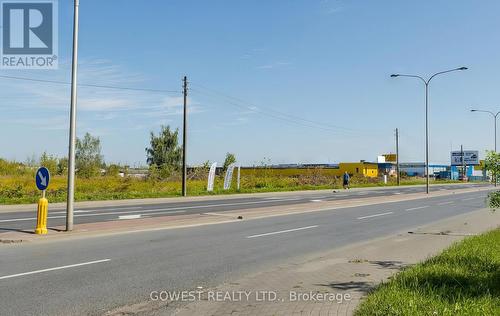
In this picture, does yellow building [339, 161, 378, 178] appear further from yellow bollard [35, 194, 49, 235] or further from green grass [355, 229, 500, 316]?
green grass [355, 229, 500, 316]

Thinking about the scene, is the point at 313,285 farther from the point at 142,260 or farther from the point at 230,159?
the point at 230,159

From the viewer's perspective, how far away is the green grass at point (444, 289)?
532 centimetres

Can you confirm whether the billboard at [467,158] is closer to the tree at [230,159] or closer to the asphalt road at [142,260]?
the tree at [230,159]

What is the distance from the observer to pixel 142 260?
372 inches

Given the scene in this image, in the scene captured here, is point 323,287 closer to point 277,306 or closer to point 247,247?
point 277,306

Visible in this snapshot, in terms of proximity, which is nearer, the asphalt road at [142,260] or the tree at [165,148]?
the asphalt road at [142,260]

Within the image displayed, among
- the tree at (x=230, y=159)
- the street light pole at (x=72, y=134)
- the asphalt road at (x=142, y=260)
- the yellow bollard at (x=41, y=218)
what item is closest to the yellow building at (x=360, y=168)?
the tree at (x=230, y=159)

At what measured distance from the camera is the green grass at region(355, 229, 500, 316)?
5.32 meters

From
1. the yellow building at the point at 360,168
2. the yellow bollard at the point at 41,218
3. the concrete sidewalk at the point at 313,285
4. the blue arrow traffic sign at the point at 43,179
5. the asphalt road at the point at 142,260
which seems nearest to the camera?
the concrete sidewalk at the point at 313,285

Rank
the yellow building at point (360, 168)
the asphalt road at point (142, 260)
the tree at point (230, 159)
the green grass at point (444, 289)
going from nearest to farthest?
the green grass at point (444, 289), the asphalt road at point (142, 260), the tree at point (230, 159), the yellow building at point (360, 168)

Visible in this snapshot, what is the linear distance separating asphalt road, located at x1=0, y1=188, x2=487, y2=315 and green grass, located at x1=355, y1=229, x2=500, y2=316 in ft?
9.42

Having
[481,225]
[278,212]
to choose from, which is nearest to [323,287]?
[481,225]

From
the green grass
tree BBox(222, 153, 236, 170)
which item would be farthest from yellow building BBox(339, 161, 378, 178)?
the green grass

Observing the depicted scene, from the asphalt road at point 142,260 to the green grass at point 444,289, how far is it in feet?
9.42
